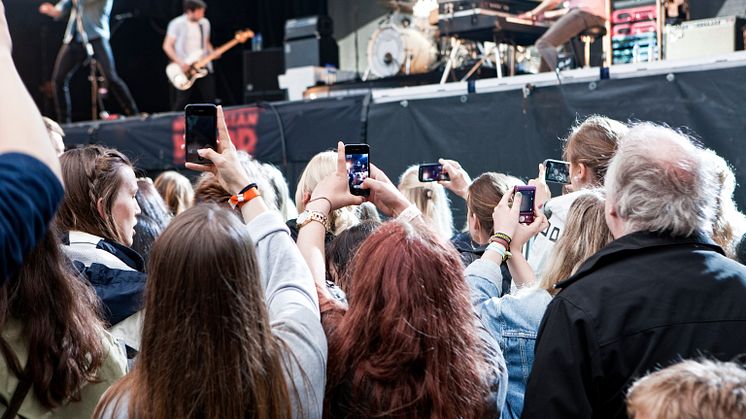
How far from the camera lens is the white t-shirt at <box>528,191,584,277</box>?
10.2 ft

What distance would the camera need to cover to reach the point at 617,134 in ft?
10.4

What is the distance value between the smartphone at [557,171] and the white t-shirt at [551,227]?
0.08 meters

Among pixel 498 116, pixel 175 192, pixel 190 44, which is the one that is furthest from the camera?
pixel 190 44

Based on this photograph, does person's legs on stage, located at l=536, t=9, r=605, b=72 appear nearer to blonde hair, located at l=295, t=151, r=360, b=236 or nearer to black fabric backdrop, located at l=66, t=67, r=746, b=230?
black fabric backdrop, located at l=66, t=67, r=746, b=230

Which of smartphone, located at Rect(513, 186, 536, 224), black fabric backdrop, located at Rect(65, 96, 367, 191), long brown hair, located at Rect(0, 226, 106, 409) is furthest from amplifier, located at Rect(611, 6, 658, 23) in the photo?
long brown hair, located at Rect(0, 226, 106, 409)

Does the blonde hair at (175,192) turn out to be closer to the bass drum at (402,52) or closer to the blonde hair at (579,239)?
the blonde hair at (579,239)

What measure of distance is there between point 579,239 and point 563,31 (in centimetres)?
542

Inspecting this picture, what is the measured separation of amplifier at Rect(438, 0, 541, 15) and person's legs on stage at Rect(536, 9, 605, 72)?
0.77m

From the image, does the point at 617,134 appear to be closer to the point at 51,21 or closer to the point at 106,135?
the point at 106,135

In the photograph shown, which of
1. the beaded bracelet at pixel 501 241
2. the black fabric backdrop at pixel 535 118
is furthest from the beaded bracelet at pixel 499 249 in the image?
the black fabric backdrop at pixel 535 118

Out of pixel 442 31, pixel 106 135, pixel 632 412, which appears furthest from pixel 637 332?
pixel 106 135

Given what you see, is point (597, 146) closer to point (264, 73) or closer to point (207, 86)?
point (264, 73)

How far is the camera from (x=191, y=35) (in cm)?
1033

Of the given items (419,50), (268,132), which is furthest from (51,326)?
(419,50)
